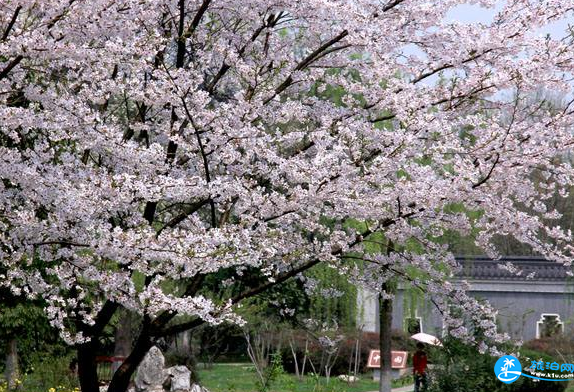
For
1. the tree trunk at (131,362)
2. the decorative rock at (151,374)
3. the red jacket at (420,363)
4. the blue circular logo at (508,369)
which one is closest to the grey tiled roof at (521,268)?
the red jacket at (420,363)

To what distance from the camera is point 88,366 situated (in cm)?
895

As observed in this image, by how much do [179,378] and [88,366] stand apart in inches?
361

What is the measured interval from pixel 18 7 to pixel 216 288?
20.2 meters

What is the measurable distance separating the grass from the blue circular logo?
387cm

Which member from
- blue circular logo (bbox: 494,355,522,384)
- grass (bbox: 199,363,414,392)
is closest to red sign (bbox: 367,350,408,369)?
grass (bbox: 199,363,414,392)

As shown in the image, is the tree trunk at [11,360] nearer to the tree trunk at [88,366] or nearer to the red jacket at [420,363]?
the red jacket at [420,363]

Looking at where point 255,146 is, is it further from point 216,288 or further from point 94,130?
point 216,288

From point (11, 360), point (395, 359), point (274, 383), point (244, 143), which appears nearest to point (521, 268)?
point (395, 359)

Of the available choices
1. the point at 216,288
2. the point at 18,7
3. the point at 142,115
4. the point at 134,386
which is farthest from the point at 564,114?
the point at 216,288

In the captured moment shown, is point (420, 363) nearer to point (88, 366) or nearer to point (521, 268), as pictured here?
point (88, 366)

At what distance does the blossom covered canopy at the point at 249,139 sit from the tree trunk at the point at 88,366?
31.1 inches

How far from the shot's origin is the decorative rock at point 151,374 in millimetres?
17344

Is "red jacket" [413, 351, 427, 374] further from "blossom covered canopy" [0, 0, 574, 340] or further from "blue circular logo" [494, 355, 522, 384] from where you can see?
"blossom covered canopy" [0, 0, 574, 340]

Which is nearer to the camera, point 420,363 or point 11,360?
point 420,363
